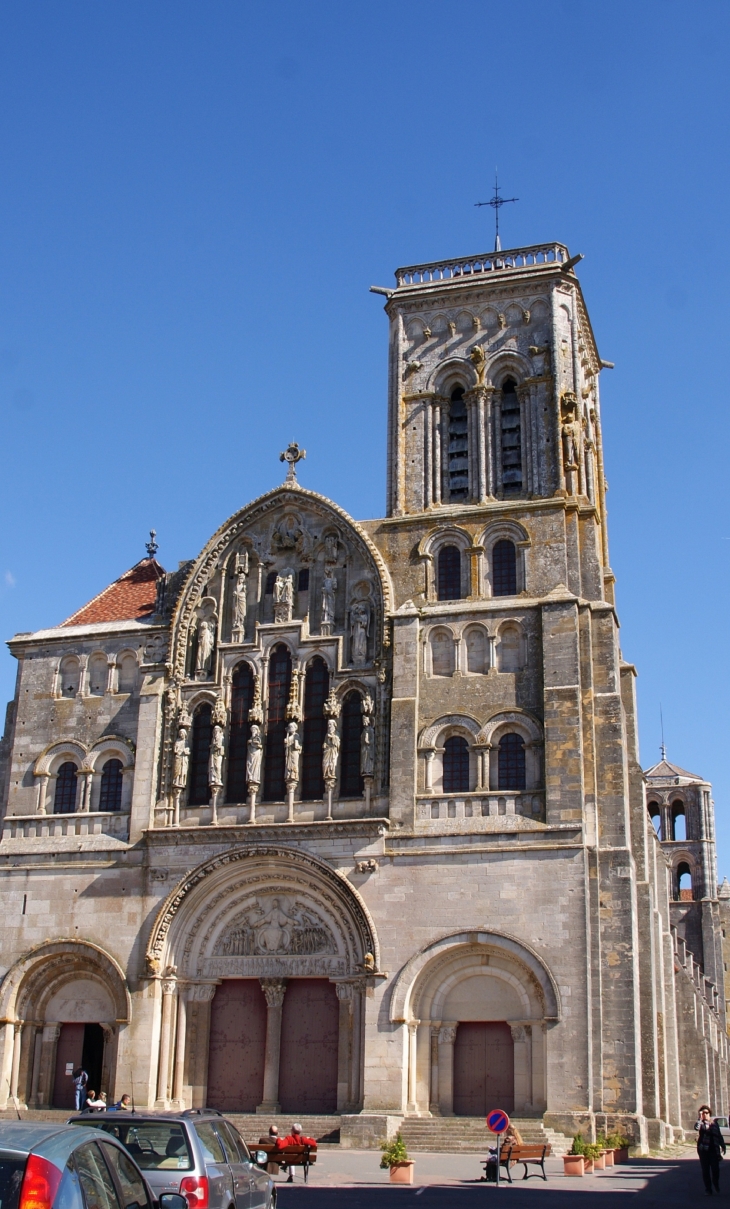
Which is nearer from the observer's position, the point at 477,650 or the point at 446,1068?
the point at 446,1068

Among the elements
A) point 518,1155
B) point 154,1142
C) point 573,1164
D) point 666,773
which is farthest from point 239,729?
point 666,773

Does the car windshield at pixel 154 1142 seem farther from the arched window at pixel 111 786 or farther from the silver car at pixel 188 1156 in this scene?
the arched window at pixel 111 786

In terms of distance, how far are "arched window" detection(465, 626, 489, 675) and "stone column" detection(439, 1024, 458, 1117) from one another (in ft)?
28.9

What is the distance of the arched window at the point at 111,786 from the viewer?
34.4 metres

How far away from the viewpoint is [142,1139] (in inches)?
479

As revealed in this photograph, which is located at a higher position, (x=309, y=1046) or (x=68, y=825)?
(x=68, y=825)

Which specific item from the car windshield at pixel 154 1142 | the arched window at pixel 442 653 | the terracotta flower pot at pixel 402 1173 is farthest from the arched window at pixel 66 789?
the car windshield at pixel 154 1142

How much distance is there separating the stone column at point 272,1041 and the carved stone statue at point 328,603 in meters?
9.23

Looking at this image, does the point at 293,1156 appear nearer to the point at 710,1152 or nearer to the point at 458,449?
the point at 710,1152

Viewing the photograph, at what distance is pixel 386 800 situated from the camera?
31312 millimetres

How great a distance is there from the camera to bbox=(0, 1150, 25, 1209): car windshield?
266 inches

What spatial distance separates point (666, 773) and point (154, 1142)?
68390 mm

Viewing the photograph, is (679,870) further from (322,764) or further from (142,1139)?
(142,1139)

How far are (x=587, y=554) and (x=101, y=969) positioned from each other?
16608mm
